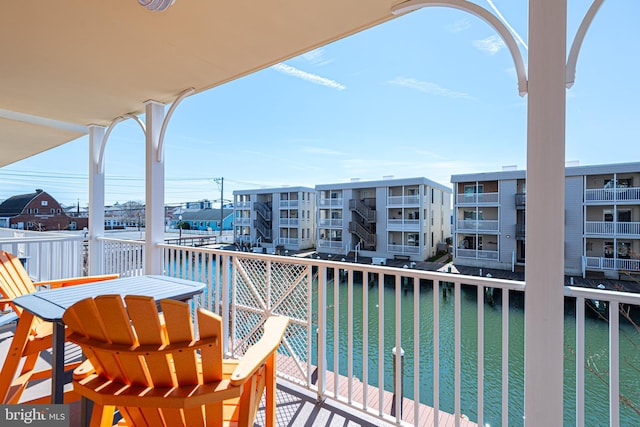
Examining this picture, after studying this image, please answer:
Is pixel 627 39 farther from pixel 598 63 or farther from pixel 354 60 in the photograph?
pixel 354 60

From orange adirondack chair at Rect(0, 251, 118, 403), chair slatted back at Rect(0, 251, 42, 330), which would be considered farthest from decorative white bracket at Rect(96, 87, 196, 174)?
orange adirondack chair at Rect(0, 251, 118, 403)

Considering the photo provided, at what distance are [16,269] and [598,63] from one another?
471 inches

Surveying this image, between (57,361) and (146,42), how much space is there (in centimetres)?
234

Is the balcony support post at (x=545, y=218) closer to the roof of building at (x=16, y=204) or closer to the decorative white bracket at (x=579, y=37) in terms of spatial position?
the decorative white bracket at (x=579, y=37)

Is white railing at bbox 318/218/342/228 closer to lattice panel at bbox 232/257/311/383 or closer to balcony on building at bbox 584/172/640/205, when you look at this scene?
balcony on building at bbox 584/172/640/205

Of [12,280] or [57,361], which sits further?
[12,280]

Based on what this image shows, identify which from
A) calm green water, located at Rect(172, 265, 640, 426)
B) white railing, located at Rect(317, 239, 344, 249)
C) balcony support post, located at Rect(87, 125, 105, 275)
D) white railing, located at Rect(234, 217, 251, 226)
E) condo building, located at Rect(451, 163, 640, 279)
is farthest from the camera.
A: white railing, located at Rect(234, 217, 251, 226)

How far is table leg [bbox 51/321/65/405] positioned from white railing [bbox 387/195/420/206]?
17868 mm

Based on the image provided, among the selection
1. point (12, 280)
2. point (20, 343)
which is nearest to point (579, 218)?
point (20, 343)

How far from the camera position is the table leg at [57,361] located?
1575 millimetres

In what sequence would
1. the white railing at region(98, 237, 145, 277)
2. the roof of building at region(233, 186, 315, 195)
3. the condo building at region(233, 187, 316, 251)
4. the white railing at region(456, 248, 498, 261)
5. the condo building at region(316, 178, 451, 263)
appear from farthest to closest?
the condo building at region(233, 187, 316, 251)
the roof of building at region(233, 186, 315, 195)
the condo building at region(316, 178, 451, 263)
the white railing at region(456, 248, 498, 261)
the white railing at region(98, 237, 145, 277)

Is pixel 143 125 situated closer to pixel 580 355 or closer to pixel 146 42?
pixel 146 42

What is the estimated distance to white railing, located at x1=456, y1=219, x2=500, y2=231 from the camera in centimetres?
1293

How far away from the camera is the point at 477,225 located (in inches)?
530
